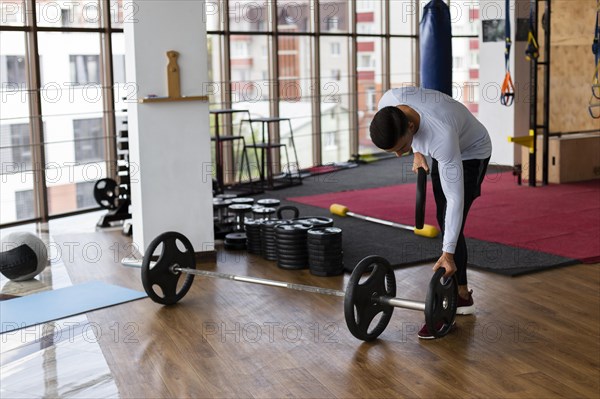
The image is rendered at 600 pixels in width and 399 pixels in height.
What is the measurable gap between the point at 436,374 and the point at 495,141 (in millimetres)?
6534

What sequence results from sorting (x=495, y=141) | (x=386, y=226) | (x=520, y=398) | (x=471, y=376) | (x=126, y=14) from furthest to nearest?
(x=495, y=141), (x=386, y=226), (x=126, y=14), (x=471, y=376), (x=520, y=398)

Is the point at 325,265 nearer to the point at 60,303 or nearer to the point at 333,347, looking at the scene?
the point at 333,347

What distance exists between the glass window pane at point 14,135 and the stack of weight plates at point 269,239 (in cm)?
261

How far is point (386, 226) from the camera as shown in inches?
240

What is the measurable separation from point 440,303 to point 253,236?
7.51ft

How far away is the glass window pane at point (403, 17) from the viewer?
1048cm

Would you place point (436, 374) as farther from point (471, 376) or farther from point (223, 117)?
point (223, 117)

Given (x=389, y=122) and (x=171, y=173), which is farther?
(x=171, y=173)

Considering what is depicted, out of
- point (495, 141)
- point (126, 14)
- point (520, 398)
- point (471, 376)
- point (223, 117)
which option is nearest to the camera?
point (520, 398)

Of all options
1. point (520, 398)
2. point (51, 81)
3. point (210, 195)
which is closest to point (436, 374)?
point (520, 398)

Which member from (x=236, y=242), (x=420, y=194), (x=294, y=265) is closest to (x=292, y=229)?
(x=294, y=265)

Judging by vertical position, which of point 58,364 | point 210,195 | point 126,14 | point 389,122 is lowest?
point 58,364

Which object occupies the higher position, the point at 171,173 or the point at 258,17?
the point at 258,17

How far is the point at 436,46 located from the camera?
5238 mm
